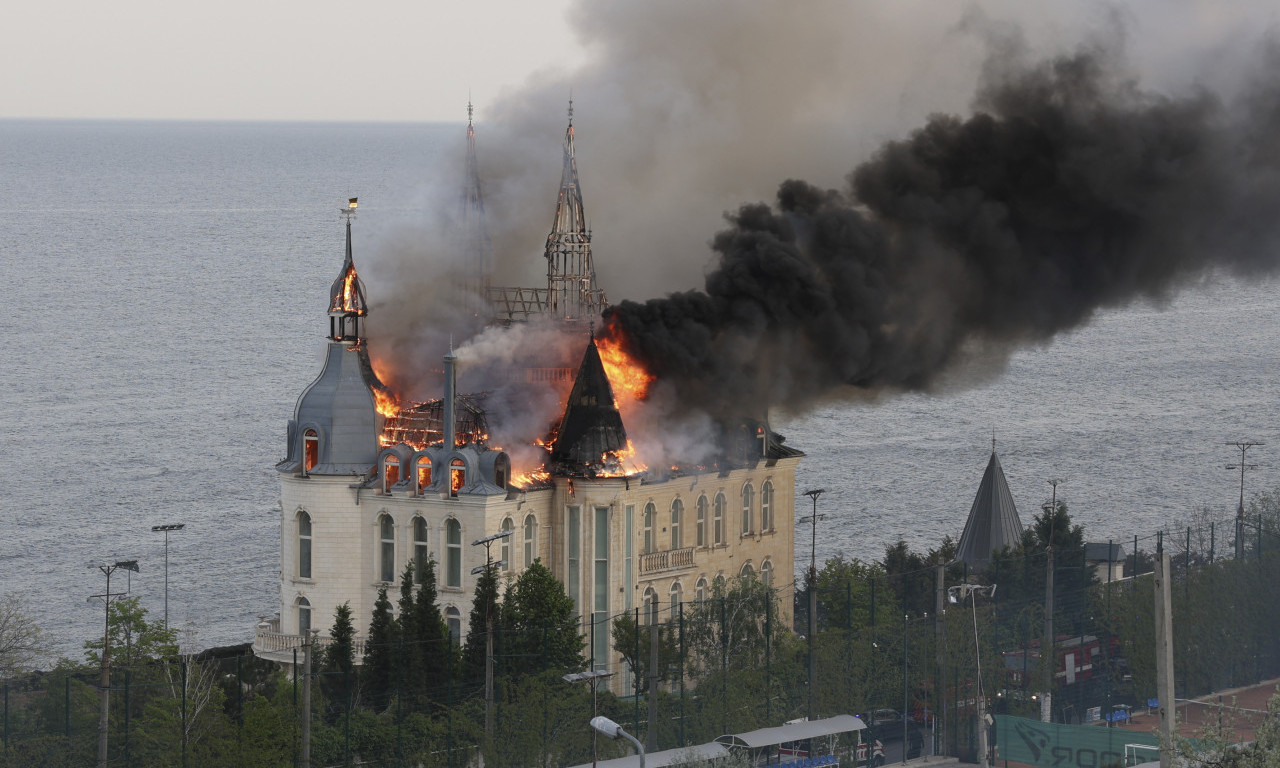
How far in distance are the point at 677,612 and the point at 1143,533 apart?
214ft

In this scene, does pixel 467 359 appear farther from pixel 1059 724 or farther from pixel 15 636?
pixel 1059 724

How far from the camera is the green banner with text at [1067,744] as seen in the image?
82125 mm

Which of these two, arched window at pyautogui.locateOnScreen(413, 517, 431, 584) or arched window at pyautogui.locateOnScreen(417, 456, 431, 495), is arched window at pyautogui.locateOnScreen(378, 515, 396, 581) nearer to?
arched window at pyautogui.locateOnScreen(413, 517, 431, 584)

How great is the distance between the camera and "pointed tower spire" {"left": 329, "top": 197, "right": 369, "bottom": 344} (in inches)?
3602

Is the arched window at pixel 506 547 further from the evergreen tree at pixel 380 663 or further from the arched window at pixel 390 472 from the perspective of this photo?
the evergreen tree at pixel 380 663

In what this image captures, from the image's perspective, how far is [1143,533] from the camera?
150875mm

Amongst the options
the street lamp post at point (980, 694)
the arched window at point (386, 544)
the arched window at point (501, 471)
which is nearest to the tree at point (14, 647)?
the arched window at point (386, 544)

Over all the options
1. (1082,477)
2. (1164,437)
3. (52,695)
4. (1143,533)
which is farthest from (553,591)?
A: (1164,437)

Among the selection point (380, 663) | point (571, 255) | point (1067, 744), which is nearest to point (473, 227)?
point (571, 255)

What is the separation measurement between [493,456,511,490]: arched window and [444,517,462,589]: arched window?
6.87 feet

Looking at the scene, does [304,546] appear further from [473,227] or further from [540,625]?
[473,227]

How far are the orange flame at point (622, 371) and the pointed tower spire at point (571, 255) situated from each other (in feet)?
20.9

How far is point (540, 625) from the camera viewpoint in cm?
8388

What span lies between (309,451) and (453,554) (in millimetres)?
7083
